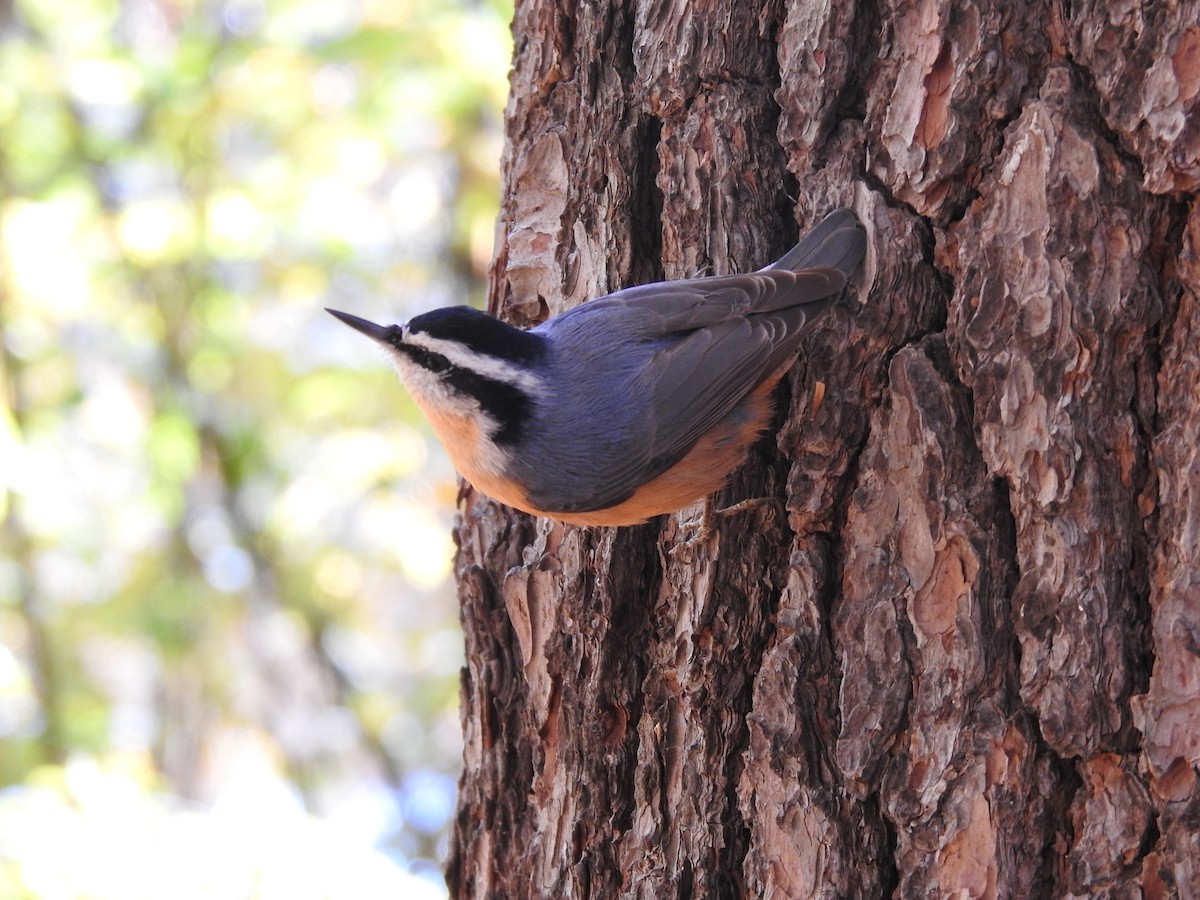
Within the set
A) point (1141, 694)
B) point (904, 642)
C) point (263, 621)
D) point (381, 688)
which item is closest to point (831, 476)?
point (904, 642)

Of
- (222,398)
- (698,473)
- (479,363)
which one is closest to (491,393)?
(479,363)

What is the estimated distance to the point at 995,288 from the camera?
1879 mm

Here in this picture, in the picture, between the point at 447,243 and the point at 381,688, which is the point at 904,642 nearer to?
the point at 447,243

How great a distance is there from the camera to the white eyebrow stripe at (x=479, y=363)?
7.73 feet

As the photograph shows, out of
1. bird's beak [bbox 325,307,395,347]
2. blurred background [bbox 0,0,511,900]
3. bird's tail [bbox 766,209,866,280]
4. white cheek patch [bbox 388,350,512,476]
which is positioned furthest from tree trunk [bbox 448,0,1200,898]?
blurred background [bbox 0,0,511,900]

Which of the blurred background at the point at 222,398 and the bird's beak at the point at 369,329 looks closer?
the bird's beak at the point at 369,329

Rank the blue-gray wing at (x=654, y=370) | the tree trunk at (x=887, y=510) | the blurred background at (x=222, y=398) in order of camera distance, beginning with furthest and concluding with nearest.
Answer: the blurred background at (x=222, y=398), the blue-gray wing at (x=654, y=370), the tree trunk at (x=887, y=510)

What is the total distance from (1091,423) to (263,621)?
16.6ft

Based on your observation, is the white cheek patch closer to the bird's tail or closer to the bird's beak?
the bird's beak

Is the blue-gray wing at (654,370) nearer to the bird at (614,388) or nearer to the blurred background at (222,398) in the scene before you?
the bird at (614,388)

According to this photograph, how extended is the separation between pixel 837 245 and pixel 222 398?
5.63m

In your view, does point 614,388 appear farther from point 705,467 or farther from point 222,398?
point 222,398

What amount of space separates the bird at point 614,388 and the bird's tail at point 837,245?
0.27ft

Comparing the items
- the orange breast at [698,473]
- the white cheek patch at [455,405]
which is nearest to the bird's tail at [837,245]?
the orange breast at [698,473]
